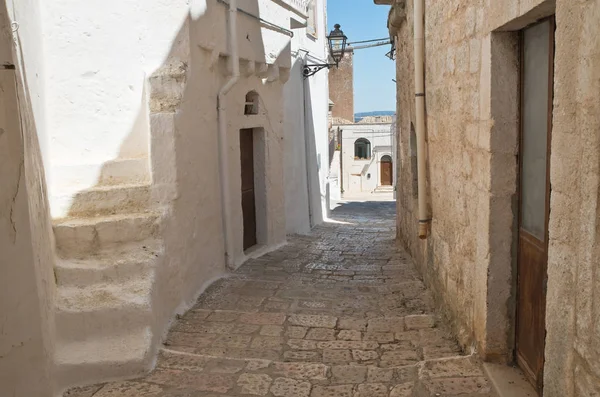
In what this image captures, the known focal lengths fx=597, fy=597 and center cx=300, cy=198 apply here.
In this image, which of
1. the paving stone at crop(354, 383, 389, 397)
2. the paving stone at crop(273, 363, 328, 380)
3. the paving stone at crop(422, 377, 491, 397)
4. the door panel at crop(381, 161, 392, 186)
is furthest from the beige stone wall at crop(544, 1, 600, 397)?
the door panel at crop(381, 161, 392, 186)

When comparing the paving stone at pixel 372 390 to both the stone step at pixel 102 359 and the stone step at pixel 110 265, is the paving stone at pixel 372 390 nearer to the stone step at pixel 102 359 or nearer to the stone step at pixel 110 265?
the stone step at pixel 102 359

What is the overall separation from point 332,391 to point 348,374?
11.3 inches

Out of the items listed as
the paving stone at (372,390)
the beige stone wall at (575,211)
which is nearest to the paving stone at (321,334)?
the paving stone at (372,390)

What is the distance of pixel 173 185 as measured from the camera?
5785 millimetres

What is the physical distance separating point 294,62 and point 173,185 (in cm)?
717

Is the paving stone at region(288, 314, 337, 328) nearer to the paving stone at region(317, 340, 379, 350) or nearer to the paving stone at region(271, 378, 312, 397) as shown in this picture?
the paving stone at region(317, 340, 379, 350)

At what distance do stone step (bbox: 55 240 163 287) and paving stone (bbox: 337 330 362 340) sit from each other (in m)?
1.70

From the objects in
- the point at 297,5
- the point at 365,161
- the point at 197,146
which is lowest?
the point at 365,161

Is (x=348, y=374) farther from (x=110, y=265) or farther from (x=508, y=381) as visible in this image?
(x=110, y=265)

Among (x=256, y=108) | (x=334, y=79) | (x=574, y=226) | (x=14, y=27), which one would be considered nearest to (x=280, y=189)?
(x=256, y=108)

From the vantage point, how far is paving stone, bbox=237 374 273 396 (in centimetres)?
393

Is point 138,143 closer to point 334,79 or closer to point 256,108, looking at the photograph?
point 256,108

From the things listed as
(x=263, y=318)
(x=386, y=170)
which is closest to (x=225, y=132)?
(x=263, y=318)

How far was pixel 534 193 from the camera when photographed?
11.6 feet
